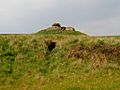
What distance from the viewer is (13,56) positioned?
31312mm

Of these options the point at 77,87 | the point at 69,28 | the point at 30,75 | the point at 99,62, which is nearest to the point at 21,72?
the point at 30,75

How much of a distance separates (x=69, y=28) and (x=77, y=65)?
20.4 m

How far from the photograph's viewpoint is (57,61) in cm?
3039

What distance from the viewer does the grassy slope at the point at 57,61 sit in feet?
84.9

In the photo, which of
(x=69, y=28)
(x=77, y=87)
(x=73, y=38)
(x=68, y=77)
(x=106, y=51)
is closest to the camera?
(x=77, y=87)

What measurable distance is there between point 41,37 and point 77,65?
6.38m

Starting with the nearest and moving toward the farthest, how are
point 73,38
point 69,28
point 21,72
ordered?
point 21,72, point 73,38, point 69,28

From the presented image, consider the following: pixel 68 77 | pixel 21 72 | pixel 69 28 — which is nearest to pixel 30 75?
pixel 21 72

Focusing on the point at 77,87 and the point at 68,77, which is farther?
the point at 68,77

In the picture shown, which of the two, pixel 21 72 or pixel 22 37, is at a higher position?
pixel 22 37

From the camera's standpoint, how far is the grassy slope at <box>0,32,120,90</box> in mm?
25875

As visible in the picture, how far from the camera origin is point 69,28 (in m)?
49.4

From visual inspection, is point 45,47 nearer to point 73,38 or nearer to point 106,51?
point 73,38

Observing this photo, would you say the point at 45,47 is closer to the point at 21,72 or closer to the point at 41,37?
the point at 41,37
